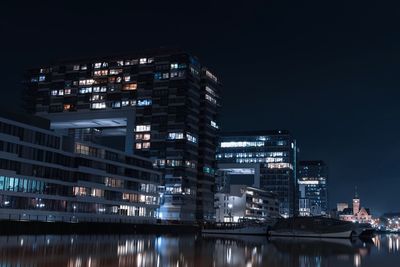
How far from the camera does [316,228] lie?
523 ft

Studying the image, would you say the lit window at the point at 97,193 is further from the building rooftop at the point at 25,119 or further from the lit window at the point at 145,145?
the lit window at the point at 145,145

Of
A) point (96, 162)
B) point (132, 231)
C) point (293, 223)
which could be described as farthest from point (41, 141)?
point (293, 223)

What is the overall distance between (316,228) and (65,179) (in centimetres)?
8212

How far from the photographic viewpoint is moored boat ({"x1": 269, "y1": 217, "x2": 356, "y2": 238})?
158 metres

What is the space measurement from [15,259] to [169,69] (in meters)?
163

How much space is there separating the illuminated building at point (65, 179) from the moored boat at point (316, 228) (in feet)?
143

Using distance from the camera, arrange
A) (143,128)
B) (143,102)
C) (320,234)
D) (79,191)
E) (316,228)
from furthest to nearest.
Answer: (143,102) → (143,128) → (316,228) → (320,234) → (79,191)

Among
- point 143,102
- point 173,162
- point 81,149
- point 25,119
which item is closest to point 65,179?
point 81,149

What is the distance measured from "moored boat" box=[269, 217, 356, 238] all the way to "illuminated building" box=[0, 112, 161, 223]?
143 ft

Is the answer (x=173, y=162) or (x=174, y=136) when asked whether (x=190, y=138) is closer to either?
(x=174, y=136)

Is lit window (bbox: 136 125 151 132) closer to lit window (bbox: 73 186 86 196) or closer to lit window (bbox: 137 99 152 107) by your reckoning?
lit window (bbox: 137 99 152 107)

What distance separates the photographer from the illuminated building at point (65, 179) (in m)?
98.6

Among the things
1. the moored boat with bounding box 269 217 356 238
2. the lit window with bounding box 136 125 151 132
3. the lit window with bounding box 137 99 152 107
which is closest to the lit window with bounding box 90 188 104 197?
the moored boat with bounding box 269 217 356 238

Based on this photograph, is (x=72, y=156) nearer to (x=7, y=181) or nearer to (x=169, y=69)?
(x=7, y=181)
